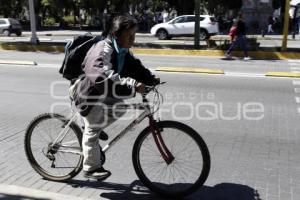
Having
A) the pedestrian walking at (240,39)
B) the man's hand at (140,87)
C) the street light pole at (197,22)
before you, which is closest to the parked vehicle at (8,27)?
the street light pole at (197,22)

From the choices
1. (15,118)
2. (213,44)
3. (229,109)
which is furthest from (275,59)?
(15,118)

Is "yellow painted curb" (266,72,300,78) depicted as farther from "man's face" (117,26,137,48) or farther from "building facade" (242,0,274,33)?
"building facade" (242,0,274,33)

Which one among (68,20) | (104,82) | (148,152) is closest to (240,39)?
(148,152)

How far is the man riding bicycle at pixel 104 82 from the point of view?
3.98 metres

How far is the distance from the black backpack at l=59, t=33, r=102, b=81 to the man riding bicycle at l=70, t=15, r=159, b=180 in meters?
0.10

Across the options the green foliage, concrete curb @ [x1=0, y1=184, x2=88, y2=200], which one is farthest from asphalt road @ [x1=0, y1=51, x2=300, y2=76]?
the green foliage

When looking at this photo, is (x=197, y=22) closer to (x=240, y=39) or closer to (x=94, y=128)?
(x=240, y=39)

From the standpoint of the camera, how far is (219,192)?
15.2ft

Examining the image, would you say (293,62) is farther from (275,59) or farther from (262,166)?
(262,166)

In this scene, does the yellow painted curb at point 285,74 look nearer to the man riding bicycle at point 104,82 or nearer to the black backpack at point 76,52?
the man riding bicycle at point 104,82

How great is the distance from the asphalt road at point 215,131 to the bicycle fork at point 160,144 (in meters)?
0.44

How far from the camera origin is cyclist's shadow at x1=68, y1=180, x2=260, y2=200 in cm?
452

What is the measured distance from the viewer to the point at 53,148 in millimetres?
4879

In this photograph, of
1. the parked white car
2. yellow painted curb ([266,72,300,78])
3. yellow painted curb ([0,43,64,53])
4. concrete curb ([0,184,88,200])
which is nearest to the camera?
concrete curb ([0,184,88,200])
